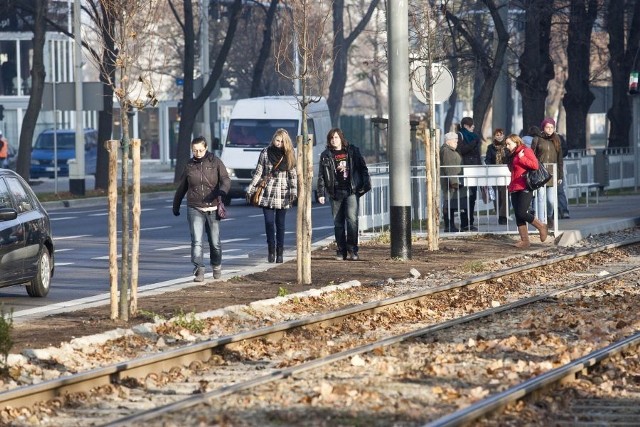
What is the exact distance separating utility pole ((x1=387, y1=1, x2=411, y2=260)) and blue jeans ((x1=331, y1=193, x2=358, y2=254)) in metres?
0.51

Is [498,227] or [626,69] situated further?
[626,69]

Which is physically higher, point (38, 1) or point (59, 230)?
point (38, 1)

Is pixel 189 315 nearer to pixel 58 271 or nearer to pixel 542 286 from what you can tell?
pixel 542 286

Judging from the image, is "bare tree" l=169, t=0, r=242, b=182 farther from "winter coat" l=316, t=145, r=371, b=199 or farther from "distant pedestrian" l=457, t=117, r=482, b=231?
"winter coat" l=316, t=145, r=371, b=199

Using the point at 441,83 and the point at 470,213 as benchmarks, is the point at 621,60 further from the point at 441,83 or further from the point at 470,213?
the point at 441,83

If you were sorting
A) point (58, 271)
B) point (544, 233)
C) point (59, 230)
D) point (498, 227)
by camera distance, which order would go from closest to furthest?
point (58, 271) < point (544, 233) < point (498, 227) < point (59, 230)

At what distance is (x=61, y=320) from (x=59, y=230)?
15.9m

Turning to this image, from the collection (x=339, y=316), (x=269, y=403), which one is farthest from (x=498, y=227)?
(x=269, y=403)

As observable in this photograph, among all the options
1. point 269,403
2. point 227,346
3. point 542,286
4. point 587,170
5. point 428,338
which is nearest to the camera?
point 269,403

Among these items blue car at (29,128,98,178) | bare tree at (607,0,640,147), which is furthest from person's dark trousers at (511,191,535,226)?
blue car at (29,128,98,178)

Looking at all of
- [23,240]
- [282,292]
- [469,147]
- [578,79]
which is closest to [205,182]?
[23,240]

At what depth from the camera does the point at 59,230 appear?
95.5 ft

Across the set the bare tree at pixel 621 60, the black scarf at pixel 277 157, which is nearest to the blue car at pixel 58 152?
the bare tree at pixel 621 60

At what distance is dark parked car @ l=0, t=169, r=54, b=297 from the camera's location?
15.5 m
